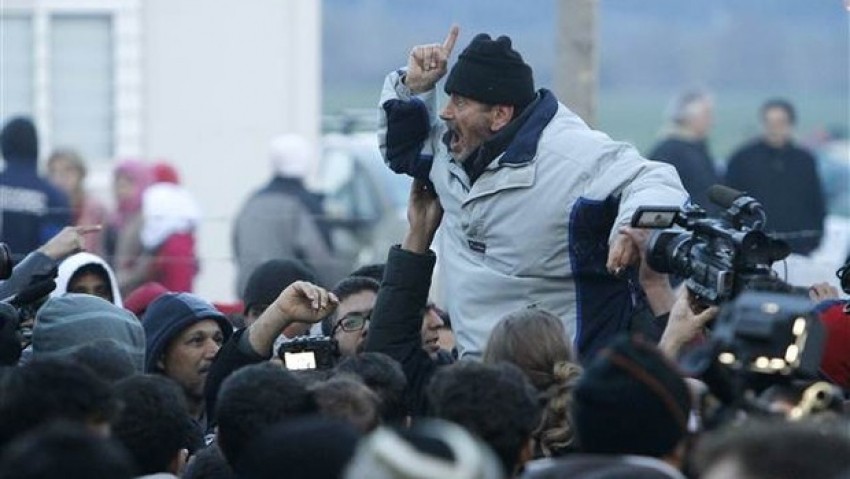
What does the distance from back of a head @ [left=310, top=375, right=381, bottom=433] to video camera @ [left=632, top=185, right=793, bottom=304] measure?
0.96 m

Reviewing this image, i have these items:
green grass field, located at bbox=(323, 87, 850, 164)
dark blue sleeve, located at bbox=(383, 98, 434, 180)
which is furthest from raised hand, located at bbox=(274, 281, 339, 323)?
green grass field, located at bbox=(323, 87, 850, 164)

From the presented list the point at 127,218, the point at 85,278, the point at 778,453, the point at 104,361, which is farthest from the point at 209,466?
the point at 127,218

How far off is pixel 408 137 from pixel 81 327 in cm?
119

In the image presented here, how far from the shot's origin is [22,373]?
5648mm

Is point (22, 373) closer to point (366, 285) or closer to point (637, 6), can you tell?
point (366, 285)

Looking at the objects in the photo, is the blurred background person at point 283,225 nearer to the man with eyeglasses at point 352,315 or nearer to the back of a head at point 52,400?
the man with eyeglasses at point 352,315

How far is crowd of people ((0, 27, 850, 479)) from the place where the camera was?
5027 millimetres

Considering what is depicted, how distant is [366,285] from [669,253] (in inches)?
70.9

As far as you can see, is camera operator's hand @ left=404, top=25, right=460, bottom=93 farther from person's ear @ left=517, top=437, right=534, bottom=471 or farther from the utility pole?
the utility pole

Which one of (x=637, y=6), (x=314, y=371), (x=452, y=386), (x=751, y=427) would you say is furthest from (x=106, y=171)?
(x=751, y=427)

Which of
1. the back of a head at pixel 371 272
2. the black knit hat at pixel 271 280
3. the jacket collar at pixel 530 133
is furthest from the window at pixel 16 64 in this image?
the jacket collar at pixel 530 133

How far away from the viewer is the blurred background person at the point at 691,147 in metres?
15.1

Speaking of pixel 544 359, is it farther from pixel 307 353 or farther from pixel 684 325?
pixel 307 353

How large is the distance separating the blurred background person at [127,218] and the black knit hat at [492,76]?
528 cm
